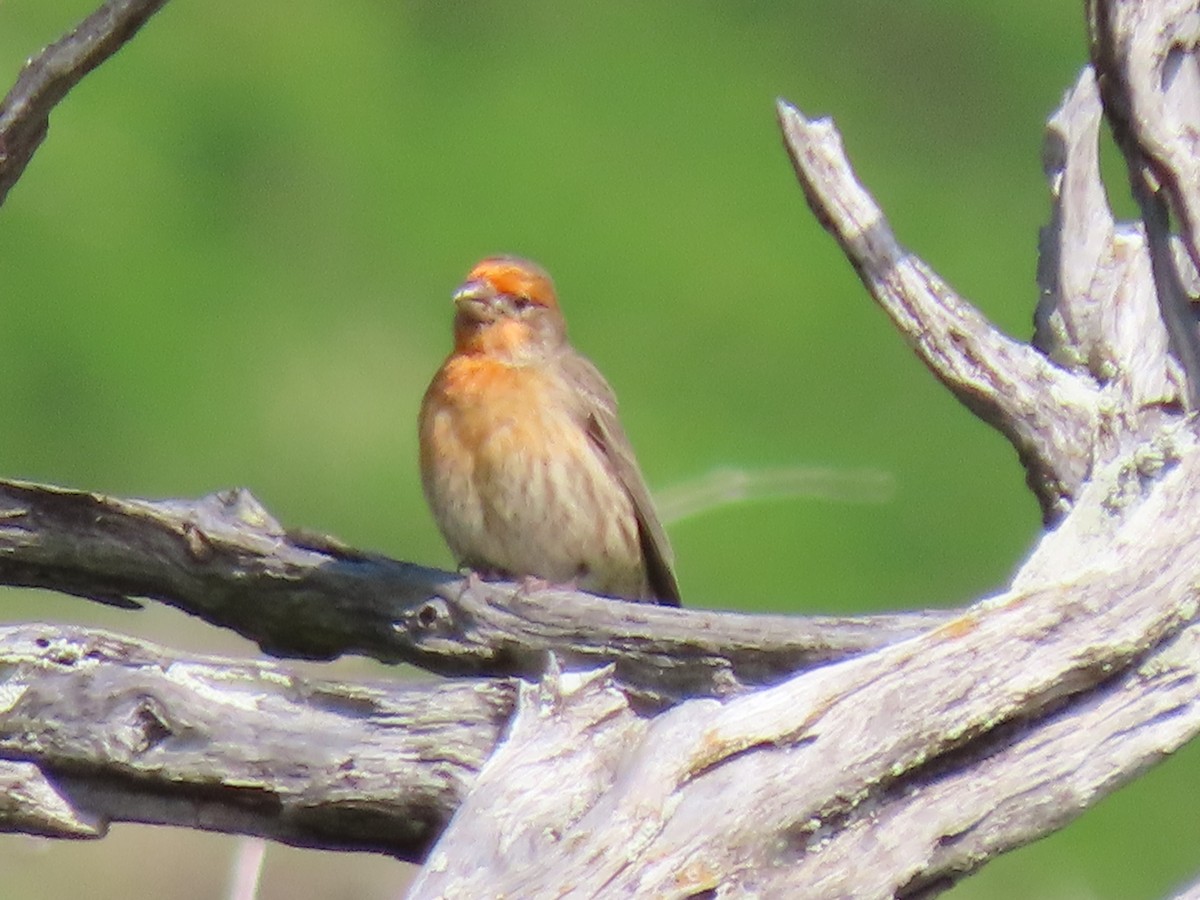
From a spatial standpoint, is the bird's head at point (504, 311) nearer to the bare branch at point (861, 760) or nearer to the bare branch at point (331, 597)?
the bare branch at point (331, 597)

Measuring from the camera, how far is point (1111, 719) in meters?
5.10

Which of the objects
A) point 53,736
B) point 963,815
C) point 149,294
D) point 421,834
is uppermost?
point 149,294

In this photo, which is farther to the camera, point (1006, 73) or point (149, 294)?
point (1006, 73)

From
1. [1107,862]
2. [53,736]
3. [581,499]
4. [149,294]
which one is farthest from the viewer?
[149,294]

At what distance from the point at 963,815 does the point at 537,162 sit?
7333 millimetres

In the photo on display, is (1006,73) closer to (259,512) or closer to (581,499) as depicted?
(581,499)

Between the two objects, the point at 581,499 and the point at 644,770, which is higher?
the point at 581,499

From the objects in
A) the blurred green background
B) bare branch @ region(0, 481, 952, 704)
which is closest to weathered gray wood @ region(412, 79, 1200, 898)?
bare branch @ region(0, 481, 952, 704)

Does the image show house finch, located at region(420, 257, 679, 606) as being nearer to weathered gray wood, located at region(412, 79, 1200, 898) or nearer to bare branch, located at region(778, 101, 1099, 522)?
bare branch, located at region(778, 101, 1099, 522)

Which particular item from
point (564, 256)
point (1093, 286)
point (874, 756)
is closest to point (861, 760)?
point (874, 756)

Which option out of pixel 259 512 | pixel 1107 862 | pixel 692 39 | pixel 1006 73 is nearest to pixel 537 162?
pixel 692 39

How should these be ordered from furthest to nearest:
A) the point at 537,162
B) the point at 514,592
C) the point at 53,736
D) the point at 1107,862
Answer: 1. the point at 537,162
2. the point at 1107,862
3. the point at 514,592
4. the point at 53,736

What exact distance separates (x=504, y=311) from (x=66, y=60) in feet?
7.43

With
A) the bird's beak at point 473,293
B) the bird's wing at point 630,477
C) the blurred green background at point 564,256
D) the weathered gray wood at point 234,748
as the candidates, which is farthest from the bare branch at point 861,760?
the blurred green background at point 564,256
